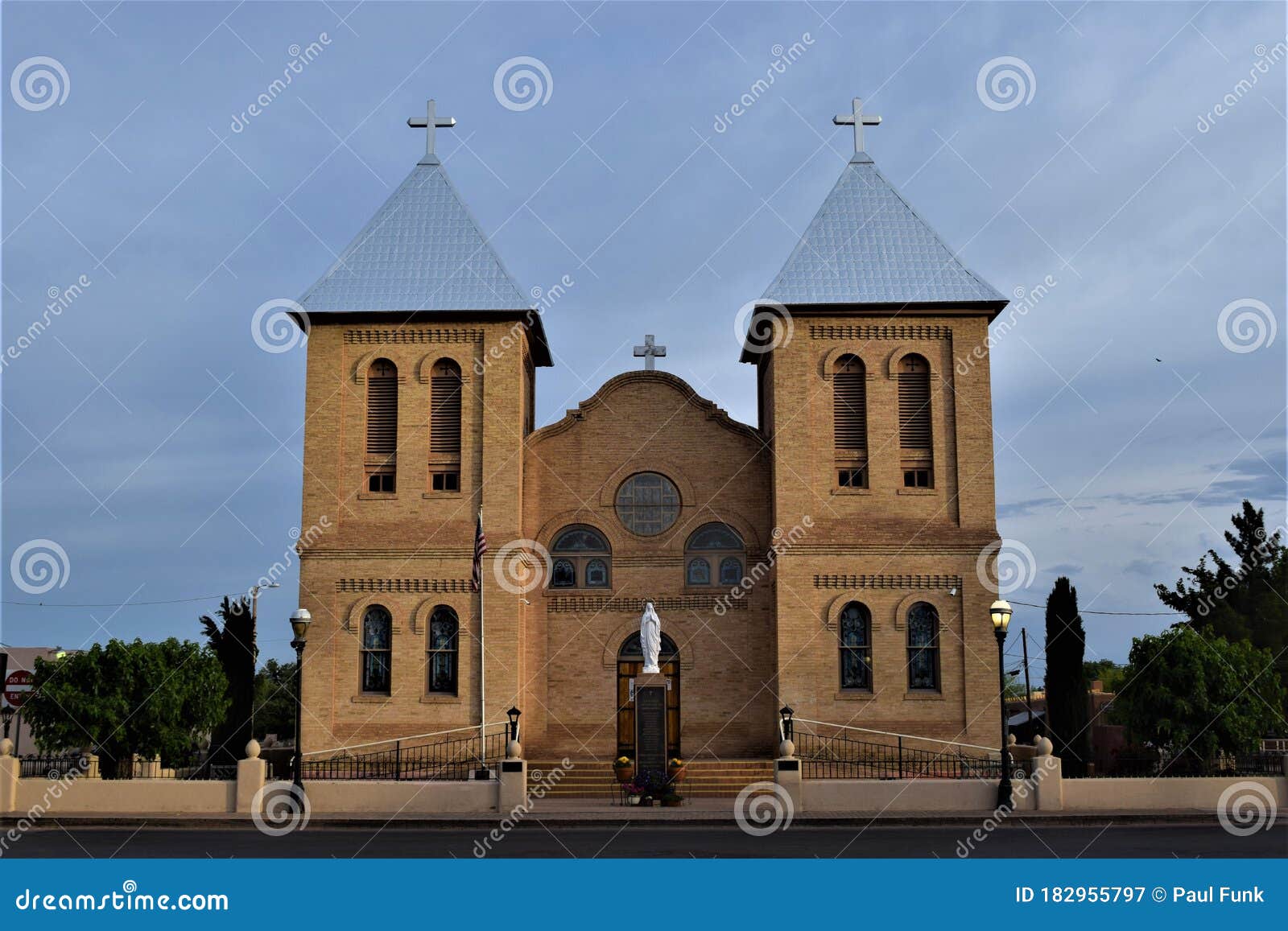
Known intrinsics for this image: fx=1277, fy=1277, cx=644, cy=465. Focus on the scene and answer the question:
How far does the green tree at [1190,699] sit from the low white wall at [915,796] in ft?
18.0

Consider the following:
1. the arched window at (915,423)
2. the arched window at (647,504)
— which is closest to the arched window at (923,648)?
the arched window at (915,423)

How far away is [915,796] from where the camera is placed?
74.5 ft

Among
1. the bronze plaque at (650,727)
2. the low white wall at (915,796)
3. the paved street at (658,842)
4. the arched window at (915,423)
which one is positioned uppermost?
the arched window at (915,423)

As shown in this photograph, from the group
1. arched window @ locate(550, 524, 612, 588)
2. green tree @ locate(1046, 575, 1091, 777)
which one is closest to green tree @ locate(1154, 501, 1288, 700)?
green tree @ locate(1046, 575, 1091, 777)

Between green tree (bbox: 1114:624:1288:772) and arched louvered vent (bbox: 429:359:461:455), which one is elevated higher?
arched louvered vent (bbox: 429:359:461:455)

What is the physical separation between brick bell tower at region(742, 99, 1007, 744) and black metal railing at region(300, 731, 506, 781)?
6406mm

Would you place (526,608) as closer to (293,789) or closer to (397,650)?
(397,650)

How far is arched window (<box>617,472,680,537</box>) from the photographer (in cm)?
2939

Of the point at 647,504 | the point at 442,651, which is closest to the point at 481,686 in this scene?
the point at 442,651

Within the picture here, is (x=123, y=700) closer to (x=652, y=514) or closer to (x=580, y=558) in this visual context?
(x=580, y=558)

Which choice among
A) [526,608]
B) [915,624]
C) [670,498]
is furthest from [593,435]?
[915,624]

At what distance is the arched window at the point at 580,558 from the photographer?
29.1m

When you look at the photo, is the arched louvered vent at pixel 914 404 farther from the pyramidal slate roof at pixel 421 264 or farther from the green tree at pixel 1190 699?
the pyramidal slate roof at pixel 421 264

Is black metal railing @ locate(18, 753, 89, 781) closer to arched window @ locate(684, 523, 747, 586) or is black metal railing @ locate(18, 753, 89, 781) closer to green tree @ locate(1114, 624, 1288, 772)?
arched window @ locate(684, 523, 747, 586)
